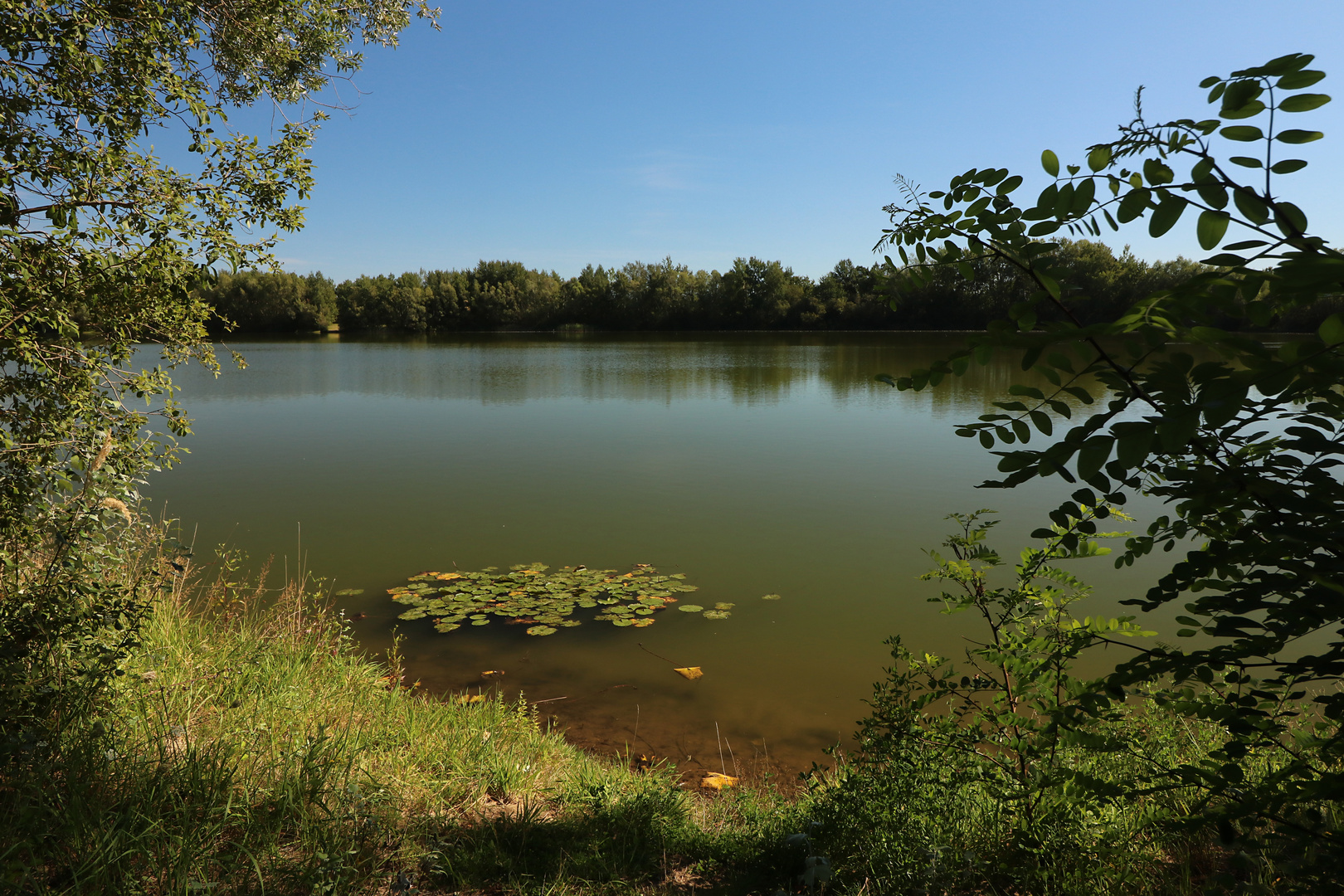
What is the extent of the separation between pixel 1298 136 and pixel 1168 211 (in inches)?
7.9

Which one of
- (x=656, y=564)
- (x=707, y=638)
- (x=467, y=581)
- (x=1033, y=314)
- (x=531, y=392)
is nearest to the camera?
(x=1033, y=314)

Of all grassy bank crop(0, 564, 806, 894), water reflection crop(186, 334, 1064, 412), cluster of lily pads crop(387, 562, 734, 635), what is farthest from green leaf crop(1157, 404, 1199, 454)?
water reflection crop(186, 334, 1064, 412)

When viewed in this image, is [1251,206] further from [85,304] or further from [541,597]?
[541,597]

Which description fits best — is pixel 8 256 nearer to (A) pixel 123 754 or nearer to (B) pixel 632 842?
(A) pixel 123 754

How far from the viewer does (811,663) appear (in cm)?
520

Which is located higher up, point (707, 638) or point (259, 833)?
point (259, 833)

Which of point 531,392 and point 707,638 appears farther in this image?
point 531,392

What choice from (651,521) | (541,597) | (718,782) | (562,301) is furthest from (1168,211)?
(562,301)

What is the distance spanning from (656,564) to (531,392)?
14.1 meters

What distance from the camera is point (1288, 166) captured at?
1.05m

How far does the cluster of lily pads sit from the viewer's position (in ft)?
19.1

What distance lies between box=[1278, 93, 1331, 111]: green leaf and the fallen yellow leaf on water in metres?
3.52

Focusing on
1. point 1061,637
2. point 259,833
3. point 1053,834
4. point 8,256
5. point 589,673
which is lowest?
point 589,673

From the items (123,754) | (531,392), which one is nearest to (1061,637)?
(123,754)
